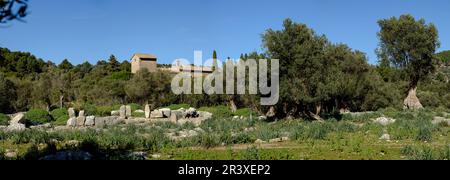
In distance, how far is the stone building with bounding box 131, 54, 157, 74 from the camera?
360ft

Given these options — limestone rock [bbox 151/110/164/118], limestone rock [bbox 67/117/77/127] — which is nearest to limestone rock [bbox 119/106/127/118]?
limestone rock [bbox 151/110/164/118]

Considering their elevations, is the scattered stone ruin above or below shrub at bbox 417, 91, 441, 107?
below

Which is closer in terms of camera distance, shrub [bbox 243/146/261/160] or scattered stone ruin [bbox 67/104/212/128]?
shrub [bbox 243/146/261/160]

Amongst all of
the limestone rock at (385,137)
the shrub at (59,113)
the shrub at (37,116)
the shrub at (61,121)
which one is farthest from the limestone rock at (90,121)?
the limestone rock at (385,137)

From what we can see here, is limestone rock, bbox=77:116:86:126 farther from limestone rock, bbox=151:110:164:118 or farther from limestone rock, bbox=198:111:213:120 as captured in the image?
limestone rock, bbox=198:111:213:120

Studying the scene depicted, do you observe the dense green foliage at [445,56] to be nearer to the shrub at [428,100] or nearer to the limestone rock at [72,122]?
the shrub at [428,100]

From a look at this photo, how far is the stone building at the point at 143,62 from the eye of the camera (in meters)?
110

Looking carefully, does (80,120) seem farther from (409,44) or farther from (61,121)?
(409,44)

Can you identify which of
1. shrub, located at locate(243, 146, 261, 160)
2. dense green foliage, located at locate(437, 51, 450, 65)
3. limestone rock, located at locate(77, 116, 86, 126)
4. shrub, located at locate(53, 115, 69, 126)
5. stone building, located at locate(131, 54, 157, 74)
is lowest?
shrub, located at locate(53, 115, 69, 126)

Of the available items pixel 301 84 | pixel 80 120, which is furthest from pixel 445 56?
pixel 80 120

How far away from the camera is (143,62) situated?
110 m
